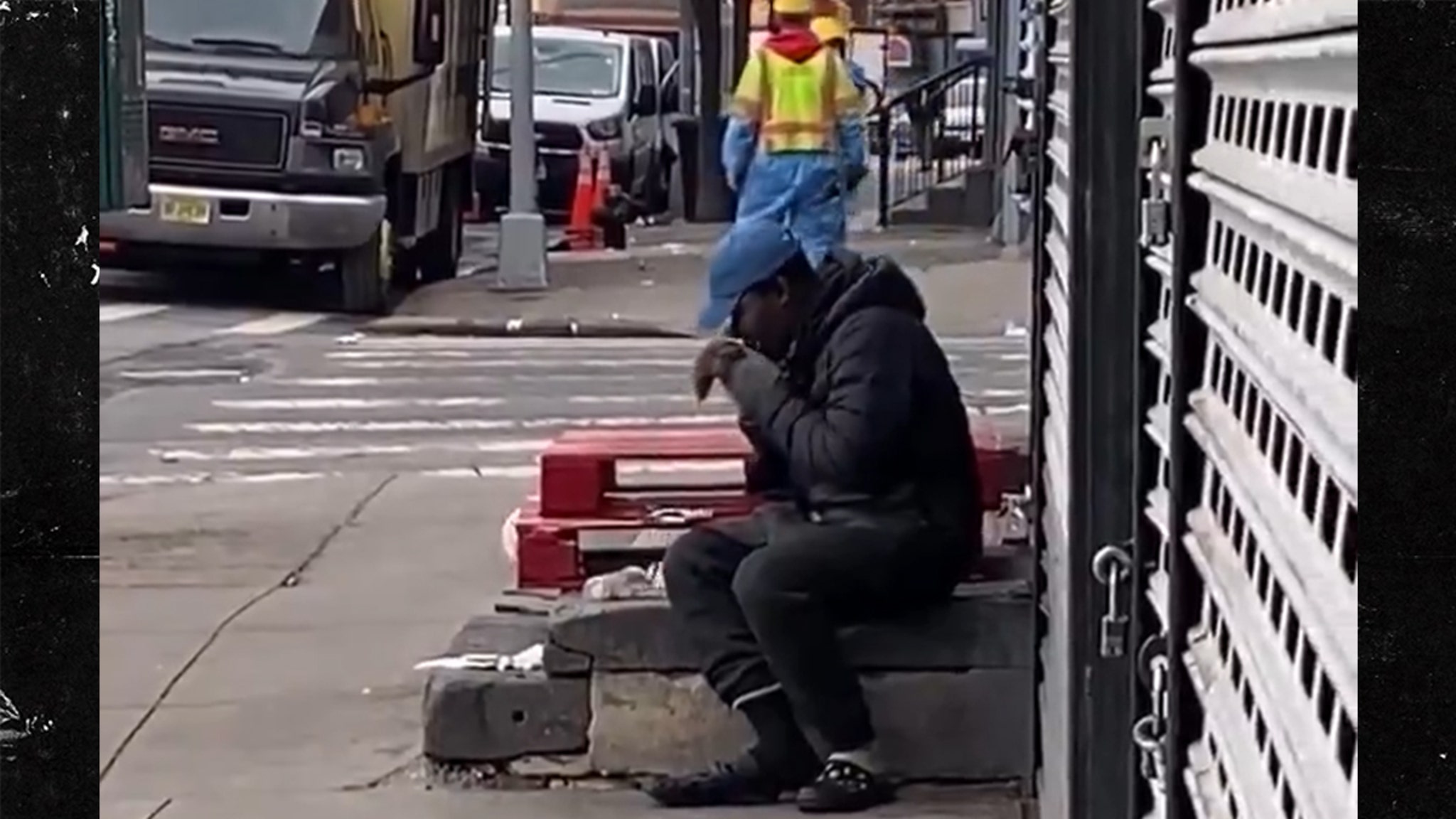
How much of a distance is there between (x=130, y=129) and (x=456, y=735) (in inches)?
73.0

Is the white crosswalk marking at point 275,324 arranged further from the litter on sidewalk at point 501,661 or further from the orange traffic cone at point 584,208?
the litter on sidewalk at point 501,661

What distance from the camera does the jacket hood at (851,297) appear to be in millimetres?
5618

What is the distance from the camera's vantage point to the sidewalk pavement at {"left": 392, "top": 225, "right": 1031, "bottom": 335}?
1812 centimetres

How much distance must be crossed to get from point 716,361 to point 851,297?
1.12 feet

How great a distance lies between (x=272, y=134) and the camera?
18.0m

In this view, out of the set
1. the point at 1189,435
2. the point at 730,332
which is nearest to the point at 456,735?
the point at 730,332

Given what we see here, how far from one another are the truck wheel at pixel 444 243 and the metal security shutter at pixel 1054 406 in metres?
15.6

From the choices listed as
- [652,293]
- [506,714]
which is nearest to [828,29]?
[652,293]

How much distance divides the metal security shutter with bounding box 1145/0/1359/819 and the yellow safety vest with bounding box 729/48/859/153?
9.39 metres

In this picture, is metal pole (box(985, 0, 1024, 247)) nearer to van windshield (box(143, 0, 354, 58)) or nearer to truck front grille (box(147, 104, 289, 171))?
van windshield (box(143, 0, 354, 58))

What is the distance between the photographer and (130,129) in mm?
6980

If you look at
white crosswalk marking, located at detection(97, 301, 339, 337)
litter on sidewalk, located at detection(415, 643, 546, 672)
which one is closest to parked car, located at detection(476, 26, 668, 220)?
white crosswalk marking, located at detection(97, 301, 339, 337)

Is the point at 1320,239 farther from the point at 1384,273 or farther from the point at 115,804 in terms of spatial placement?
the point at 115,804

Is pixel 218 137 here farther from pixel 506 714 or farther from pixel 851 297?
pixel 851 297
